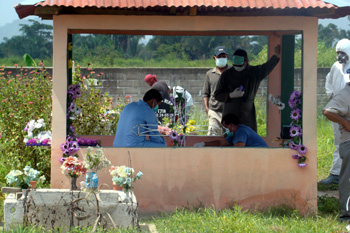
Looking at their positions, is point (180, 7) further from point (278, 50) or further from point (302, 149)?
point (278, 50)

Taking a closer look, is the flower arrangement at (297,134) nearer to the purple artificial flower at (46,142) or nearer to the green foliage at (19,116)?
the purple artificial flower at (46,142)

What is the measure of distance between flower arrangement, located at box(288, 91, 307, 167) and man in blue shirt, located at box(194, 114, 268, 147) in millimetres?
554

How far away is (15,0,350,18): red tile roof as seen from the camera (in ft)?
22.0

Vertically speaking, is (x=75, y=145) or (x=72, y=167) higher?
(x=75, y=145)

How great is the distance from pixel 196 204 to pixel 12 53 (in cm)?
1913

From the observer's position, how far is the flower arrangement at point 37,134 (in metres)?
7.61

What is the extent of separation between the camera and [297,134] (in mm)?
7168

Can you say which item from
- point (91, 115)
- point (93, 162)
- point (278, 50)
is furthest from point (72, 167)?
point (278, 50)

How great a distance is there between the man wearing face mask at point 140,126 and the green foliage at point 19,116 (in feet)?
4.49

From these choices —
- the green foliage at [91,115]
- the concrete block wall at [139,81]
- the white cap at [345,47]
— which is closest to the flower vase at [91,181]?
the green foliage at [91,115]

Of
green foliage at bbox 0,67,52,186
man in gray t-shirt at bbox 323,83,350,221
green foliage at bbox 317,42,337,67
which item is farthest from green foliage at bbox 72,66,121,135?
green foliage at bbox 317,42,337,67

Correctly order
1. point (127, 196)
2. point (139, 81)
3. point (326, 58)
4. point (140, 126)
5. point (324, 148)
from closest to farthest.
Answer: point (127, 196)
point (140, 126)
point (324, 148)
point (139, 81)
point (326, 58)

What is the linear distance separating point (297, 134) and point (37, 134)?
329 cm

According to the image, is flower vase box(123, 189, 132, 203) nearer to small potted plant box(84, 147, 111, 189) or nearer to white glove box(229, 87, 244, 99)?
small potted plant box(84, 147, 111, 189)
